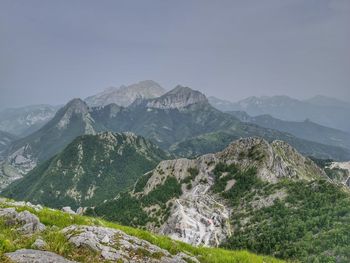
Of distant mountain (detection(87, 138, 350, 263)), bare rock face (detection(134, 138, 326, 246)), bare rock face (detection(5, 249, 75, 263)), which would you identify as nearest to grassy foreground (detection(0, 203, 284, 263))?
bare rock face (detection(5, 249, 75, 263))

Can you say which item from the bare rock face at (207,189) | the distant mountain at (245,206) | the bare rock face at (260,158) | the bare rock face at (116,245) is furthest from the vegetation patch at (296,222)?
the bare rock face at (116,245)

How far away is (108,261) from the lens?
14836 mm

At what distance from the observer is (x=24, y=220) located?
695 inches

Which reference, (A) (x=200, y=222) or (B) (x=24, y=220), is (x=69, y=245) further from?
(A) (x=200, y=222)

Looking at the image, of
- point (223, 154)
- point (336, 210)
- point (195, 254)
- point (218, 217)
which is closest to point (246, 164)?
point (223, 154)

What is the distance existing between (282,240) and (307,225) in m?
10.4

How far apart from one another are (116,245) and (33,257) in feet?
13.4

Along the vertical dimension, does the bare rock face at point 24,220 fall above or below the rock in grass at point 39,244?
below

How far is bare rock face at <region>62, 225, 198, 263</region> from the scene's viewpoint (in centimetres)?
1563

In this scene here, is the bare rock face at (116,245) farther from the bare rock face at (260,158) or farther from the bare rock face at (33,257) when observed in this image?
the bare rock face at (260,158)

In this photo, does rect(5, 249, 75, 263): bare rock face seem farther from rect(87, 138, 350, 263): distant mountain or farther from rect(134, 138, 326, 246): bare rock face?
rect(134, 138, 326, 246): bare rock face

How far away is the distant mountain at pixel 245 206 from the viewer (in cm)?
7850

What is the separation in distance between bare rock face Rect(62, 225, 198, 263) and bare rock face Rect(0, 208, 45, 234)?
1.57 m

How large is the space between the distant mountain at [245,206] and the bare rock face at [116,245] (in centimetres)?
2632
